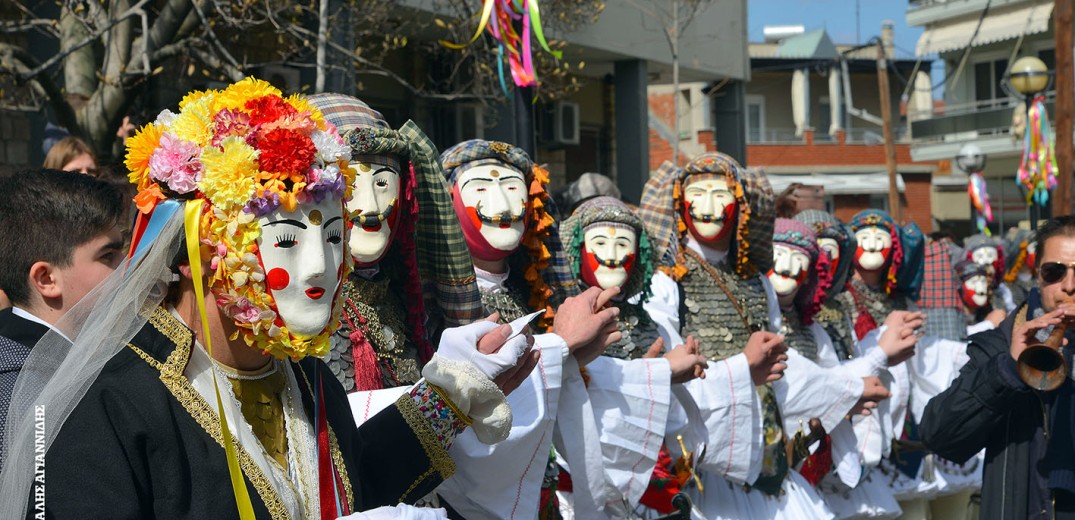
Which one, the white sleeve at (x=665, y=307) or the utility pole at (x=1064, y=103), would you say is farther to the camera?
the utility pole at (x=1064, y=103)

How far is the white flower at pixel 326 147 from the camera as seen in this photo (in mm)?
2672

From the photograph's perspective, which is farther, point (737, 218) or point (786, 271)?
A: point (786, 271)

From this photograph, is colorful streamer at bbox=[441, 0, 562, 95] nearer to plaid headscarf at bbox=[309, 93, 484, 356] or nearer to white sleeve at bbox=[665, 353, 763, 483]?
white sleeve at bbox=[665, 353, 763, 483]

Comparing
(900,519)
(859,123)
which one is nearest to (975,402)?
(900,519)

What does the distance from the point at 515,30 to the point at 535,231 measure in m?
2.39

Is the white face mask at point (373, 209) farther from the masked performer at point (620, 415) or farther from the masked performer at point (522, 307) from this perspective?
the masked performer at point (620, 415)

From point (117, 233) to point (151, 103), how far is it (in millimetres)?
6808

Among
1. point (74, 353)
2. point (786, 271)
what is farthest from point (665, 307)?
point (74, 353)

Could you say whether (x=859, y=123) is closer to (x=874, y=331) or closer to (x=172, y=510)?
(x=874, y=331)

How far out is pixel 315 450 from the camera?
2.71 metres

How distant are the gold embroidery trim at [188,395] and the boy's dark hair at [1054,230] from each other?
9.53 feet

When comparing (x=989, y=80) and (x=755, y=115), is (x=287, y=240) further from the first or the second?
(x=755, y=115)

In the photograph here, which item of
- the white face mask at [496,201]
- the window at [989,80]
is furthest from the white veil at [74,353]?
the window at [989,80]

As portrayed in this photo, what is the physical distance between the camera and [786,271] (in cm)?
671
